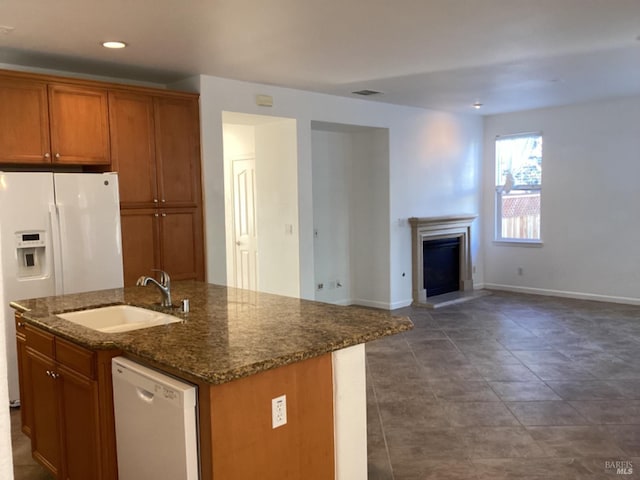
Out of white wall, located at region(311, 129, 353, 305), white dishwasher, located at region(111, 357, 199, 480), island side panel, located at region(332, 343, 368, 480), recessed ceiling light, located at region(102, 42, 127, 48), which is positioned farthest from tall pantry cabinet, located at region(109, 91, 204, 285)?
island side panel, located at region(332, 343, 368, 480)

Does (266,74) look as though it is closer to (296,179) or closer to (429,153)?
(296,179)

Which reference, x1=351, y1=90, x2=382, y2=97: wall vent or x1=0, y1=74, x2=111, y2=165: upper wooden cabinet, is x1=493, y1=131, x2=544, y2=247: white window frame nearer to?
x1=351, y1=90, x2=382, y2=97: wall vent

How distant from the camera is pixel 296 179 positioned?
19.3ft

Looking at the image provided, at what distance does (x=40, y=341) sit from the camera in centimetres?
273

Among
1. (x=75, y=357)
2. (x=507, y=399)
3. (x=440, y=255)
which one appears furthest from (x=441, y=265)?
(x=75, y=357)

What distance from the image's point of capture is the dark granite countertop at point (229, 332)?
6.25 ft

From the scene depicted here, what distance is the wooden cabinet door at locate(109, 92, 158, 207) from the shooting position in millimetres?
4406

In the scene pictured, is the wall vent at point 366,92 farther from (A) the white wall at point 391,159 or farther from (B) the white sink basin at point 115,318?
(B) the white sink basin at point 115,318

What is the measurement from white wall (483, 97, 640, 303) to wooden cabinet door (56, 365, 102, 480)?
6863mm

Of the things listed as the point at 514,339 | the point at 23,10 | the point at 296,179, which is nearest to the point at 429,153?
the point at 296,179

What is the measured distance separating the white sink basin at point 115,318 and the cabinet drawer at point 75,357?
0.33 metres

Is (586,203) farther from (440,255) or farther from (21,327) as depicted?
(21,327)

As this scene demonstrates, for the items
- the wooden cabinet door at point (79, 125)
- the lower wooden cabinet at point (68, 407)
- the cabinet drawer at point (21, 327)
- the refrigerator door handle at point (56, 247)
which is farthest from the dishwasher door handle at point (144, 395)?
the wooden cabinet door at point (79, 125)

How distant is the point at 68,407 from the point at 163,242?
230 centimetres
